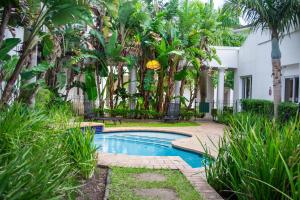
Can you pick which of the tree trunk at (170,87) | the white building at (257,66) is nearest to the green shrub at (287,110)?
the white building at (257,66)

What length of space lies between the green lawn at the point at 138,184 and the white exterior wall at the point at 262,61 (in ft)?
36.0

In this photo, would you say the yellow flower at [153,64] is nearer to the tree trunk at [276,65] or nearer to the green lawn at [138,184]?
the tree trunk at [276,65]

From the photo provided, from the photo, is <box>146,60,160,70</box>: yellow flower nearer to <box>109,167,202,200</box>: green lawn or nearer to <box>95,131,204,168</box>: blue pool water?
<box>95,131,204,168</box>: blue pool water

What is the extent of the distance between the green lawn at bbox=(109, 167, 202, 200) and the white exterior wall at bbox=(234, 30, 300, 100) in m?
11.0

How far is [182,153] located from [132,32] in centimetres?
1121

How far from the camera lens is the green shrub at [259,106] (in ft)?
52.3

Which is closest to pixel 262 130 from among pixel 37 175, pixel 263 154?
pixel 263 154

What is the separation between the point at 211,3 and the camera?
75.0ft

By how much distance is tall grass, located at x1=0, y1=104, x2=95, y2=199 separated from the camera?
9.73 ft

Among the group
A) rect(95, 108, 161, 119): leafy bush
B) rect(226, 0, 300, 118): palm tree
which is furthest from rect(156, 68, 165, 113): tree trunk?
rect(226, 0, 300, 118): palm tree

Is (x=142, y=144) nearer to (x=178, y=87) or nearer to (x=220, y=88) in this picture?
(x=178, y=87)

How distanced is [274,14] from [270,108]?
170 inches

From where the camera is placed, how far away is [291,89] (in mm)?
17031

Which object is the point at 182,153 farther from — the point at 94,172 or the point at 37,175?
the point at 37,175
